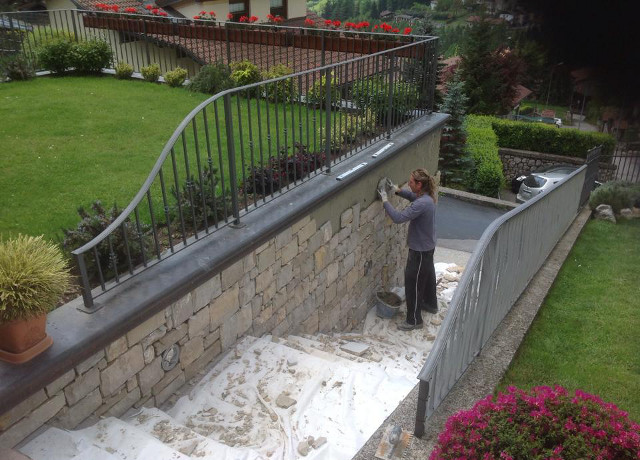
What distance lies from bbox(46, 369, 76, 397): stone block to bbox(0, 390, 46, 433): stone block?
41 mm

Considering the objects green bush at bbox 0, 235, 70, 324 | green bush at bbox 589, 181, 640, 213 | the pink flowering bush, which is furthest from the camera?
green bush at bbox 589, 181, 640, 213

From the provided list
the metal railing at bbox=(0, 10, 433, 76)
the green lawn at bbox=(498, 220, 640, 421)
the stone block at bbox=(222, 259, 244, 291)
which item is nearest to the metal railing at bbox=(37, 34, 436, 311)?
the stone block at bbox=(222, 259, 244, 291)

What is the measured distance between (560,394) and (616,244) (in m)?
5.82

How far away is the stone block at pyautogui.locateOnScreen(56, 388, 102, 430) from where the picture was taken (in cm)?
337

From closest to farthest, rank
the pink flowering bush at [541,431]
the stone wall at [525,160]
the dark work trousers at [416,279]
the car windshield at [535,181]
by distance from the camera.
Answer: the pink flowering bush at [541,431] < the dark work trousers at [416,279] < the car windshield at [535,181] < the stone wall at [525,160]

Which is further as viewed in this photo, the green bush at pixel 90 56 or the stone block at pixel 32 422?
the green bush at pixel 90 56

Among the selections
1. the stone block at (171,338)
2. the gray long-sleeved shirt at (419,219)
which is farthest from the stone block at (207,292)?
the gray long-sleeved shirt at (419,219)

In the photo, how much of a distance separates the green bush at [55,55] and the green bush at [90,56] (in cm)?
9

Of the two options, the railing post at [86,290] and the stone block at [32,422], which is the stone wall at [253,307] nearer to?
the stone block at [32,422]

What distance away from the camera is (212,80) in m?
10.0

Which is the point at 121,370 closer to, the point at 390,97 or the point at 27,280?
the point at 27,280

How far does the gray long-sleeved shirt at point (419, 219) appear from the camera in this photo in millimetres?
6359

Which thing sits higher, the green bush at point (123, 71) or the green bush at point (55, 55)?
the green bush at point (55, 55)

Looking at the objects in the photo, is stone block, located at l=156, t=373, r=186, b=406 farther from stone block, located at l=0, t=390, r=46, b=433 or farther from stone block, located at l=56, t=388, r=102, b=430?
stone block, located at l=0, t=390, r=46, b=433
